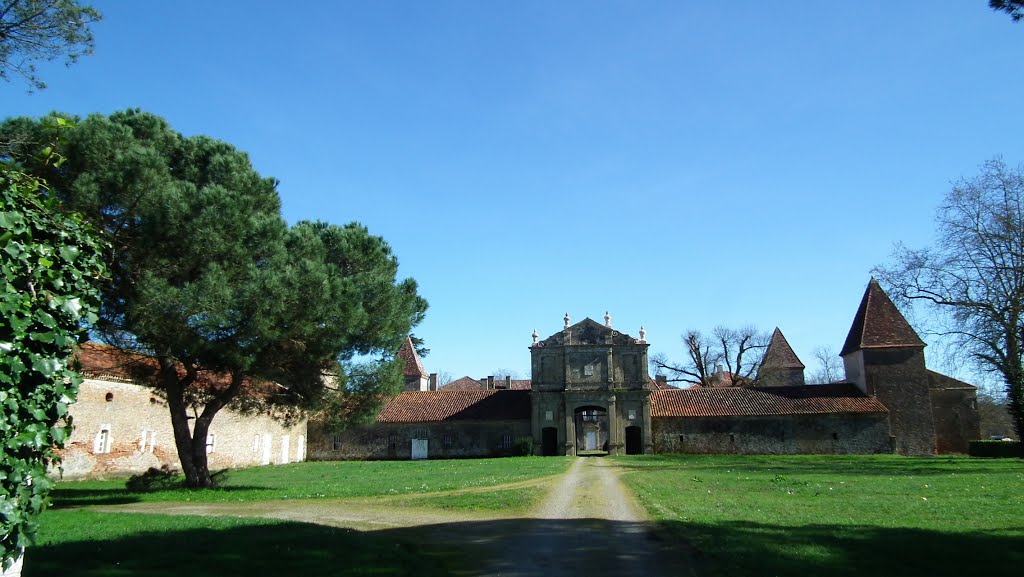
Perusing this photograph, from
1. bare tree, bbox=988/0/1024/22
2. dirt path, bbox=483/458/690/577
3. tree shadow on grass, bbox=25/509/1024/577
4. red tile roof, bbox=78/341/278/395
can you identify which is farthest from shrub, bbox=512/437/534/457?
bare tree, bbox=988/0/1024/22

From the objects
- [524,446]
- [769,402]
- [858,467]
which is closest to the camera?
[858,467]

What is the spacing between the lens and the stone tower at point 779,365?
5975cm

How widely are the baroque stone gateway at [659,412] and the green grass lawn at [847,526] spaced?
951 inches

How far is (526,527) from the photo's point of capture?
10.9 m

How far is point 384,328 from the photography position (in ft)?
60.9

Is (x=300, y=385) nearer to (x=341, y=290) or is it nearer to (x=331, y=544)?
(x=341, y=290)

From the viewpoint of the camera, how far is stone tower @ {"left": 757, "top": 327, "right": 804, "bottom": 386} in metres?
59.8

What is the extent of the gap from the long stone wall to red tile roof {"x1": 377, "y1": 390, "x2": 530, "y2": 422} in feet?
41.3

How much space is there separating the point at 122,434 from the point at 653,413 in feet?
100.0

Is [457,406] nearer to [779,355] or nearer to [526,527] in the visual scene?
[779,355]

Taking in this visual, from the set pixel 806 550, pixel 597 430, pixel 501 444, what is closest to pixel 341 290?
pixel 806 550

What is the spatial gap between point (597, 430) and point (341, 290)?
63.8 meters

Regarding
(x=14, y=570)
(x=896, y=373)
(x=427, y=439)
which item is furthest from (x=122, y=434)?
(x=896, y=373)

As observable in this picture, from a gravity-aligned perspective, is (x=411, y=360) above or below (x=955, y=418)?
above
